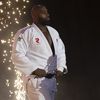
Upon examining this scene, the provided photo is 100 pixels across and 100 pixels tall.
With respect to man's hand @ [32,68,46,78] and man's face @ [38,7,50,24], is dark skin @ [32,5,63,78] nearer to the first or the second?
man's face @ [38,7,50,24]

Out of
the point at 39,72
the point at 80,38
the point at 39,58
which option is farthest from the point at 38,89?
the point at 80,38

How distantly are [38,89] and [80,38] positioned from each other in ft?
8.59

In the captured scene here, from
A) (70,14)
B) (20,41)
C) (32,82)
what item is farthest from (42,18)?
(70,14)

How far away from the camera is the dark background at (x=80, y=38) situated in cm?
577

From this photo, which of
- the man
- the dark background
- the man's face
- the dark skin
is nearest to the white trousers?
the man

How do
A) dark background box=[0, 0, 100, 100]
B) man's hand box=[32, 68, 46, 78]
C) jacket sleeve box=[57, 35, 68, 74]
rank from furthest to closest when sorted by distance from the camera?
dark background box=[0, 0, 100, 100], jacket sleeve box=[57, 35, 68, 74], man's hand box=[32, 68, 46, 78]

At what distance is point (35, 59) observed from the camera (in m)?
3.37

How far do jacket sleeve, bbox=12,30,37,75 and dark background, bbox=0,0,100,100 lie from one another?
8.15 ft

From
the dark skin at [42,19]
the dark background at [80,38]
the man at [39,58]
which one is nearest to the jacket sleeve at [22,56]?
the man at [39,58]

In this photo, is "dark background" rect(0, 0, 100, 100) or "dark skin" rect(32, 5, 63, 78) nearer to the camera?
"dark skin" rect(32, 5, 63, 78)

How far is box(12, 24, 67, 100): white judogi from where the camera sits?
3301mm

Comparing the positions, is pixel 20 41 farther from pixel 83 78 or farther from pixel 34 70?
pixel 83 78

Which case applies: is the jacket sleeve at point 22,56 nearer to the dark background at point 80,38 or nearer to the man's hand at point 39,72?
the man's hand at point 39,72

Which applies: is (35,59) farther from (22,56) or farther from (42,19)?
(42,19)
